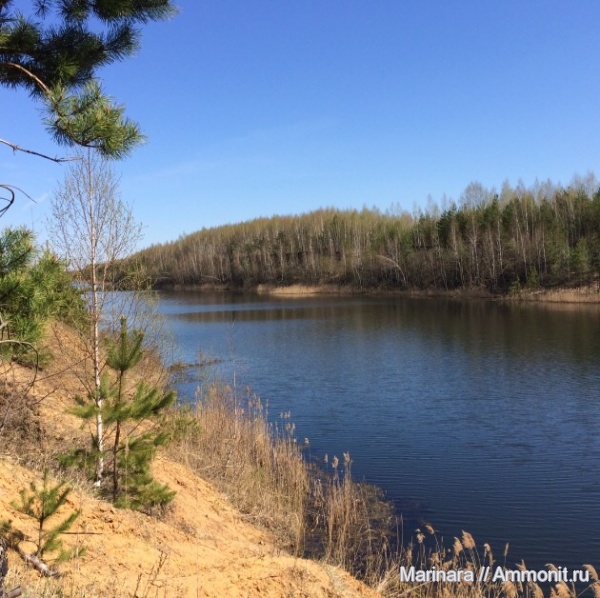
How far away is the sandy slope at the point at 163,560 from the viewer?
14.5 ft

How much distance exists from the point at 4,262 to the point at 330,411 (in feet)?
39.3

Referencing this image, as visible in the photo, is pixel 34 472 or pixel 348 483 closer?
pixel 34 472

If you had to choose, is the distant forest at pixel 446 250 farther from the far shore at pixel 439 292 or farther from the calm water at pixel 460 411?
the calm water at pixel 460 411

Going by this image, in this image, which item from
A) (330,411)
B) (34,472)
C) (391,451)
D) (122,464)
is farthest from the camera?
(330,411)

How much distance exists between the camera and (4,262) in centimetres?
415

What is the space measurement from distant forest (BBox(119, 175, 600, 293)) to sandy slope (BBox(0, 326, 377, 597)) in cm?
2314

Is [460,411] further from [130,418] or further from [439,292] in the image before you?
[439,292]

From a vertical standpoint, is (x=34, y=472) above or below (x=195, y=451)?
above

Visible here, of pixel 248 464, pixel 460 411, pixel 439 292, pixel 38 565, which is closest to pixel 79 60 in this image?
pixel 38 565

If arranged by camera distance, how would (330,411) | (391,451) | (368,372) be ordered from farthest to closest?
(368,372), (330,411), (391,451)

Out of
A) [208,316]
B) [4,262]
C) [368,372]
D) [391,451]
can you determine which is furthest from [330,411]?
[208,316]

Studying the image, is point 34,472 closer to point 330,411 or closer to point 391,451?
point 391,451

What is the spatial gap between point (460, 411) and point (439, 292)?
43.0 m

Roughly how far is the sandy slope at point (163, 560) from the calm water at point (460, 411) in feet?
12.0
